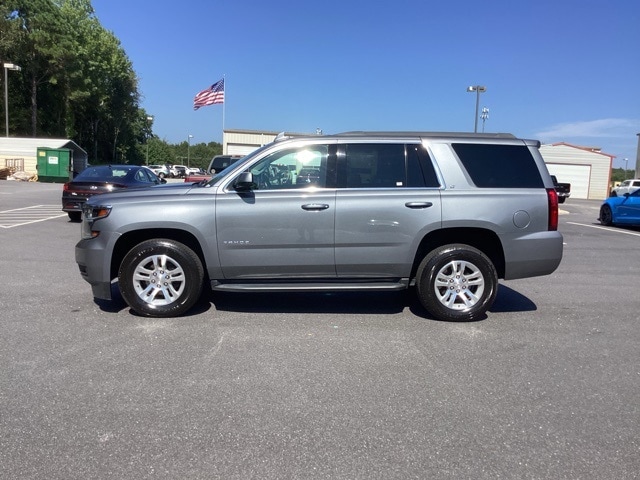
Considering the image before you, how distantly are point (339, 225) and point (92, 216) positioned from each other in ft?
8.46

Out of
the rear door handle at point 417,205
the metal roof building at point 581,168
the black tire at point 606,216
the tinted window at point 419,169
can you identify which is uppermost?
the metal roof building at point 581,168

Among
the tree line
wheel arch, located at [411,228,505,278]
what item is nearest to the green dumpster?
the tree line

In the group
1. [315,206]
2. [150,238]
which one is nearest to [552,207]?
[315,206]

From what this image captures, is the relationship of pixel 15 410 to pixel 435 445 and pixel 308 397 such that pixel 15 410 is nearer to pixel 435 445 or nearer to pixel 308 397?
pixel 308 397

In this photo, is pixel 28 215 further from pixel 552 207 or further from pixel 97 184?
pixel 552 207

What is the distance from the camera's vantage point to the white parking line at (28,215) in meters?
13.4

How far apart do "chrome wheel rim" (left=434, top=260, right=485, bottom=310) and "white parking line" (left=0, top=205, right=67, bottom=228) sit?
1112 centimetres

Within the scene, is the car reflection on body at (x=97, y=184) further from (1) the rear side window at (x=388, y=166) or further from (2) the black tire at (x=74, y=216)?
(1) the rear side window at (x=388, y=166)

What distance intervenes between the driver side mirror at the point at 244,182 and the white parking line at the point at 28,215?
9724 millimetres

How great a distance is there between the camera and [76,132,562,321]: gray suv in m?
5.44

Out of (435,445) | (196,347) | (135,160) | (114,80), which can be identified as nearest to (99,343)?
(196,347)

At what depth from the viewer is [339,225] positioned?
5.46 m

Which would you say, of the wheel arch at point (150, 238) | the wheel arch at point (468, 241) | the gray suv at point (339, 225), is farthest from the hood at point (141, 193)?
the wheel arch at point (468, 241)

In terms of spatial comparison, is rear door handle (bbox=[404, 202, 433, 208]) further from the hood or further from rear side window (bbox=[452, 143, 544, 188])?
the hood
